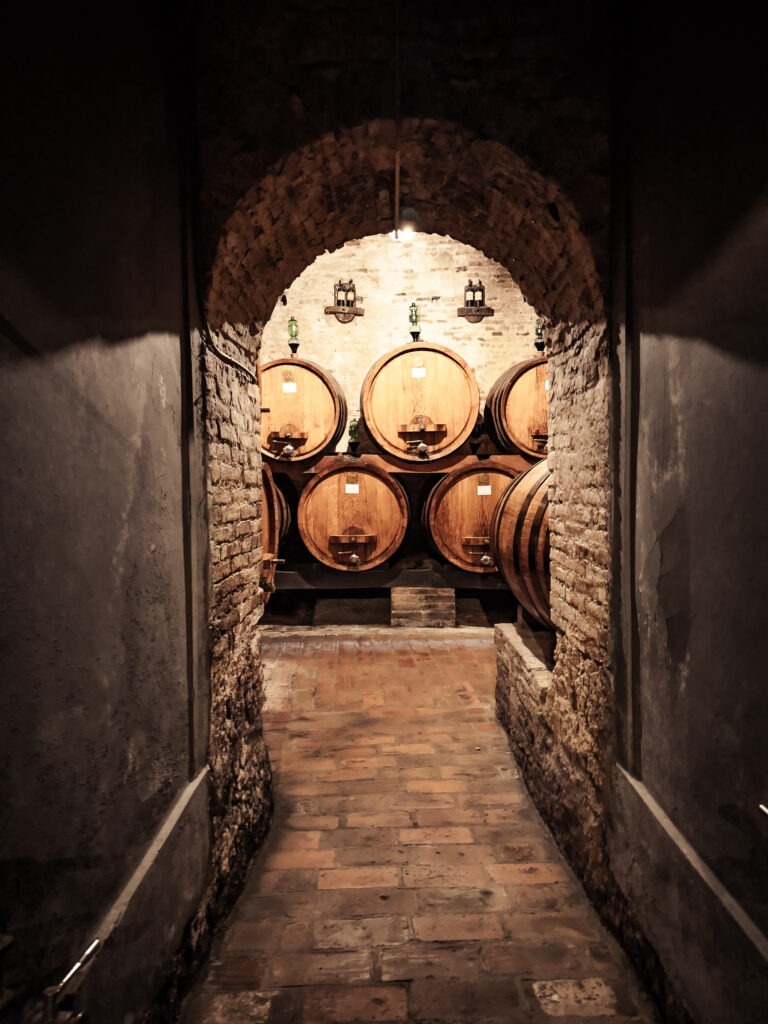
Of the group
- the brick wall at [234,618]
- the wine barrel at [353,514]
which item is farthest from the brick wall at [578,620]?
the wine barrel at [353,514]

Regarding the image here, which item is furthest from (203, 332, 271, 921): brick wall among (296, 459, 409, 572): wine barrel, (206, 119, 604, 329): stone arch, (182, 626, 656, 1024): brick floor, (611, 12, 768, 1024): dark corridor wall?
(296, 459, 409, 572): wine barrel

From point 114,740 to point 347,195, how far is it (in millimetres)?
2537

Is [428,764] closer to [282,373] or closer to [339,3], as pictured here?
[339,3]

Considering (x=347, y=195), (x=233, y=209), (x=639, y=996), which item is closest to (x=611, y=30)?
(x=347, y=195)

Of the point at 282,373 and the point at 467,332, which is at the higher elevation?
the point at 467,332

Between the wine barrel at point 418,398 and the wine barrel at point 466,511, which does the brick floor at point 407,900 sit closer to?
the wine barrel at point 466,511

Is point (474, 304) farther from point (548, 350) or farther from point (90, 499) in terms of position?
point (90, 499)

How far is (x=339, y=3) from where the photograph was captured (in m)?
2.31

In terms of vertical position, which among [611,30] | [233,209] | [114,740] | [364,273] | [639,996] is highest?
[364,273]

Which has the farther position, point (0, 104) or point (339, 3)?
point (339, 3)

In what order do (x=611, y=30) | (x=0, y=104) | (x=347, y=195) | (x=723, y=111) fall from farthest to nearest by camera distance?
(x=347, y=195) < (x=611, y=30) < (x=723, y=111) < (x=0, y=104)

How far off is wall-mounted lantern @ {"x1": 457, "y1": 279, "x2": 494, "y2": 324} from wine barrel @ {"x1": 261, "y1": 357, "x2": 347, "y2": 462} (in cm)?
203

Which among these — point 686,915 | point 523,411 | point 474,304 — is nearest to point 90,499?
point 686,915

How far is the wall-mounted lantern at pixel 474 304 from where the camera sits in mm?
7129
